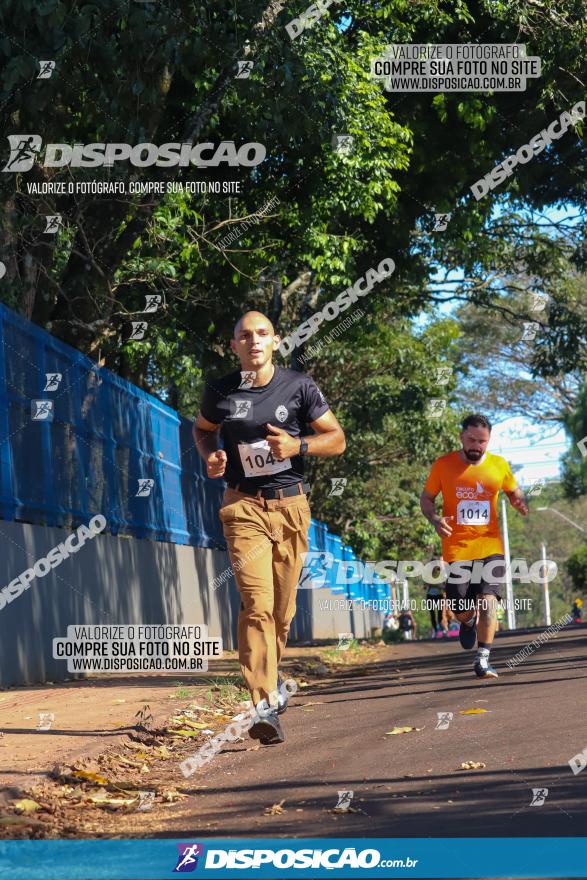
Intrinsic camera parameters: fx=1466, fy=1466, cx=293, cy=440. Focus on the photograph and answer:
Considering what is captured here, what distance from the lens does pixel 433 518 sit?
11.1 m

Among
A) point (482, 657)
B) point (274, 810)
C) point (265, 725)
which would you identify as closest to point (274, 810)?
point (274, 810)

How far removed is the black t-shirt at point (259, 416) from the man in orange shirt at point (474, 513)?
12.1ft

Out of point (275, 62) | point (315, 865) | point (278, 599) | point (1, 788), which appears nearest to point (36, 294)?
point (275, 62)

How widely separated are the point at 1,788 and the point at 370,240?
16.6 meters

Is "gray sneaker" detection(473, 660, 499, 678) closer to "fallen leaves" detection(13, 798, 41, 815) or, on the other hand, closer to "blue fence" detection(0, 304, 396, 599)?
"blue fence" detection(0, 304, 396, 599)

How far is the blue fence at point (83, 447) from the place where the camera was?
1115cm

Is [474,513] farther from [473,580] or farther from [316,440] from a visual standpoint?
[316,440]

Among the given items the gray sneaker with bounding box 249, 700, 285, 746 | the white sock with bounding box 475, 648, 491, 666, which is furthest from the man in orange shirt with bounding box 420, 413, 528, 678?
the gray sneaker with bounding box 249, 700, 285, 746

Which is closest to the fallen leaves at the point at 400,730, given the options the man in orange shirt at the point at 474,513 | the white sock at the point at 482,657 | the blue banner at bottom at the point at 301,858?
the man in orange shirt at the point at 474,513

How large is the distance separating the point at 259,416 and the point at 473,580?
441cm

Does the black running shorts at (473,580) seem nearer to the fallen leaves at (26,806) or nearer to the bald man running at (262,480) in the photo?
the bald man running at (262,480)

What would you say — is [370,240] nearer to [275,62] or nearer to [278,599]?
[275,62]

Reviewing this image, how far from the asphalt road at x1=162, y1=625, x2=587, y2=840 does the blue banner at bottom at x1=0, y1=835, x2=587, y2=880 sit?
0.19 metres

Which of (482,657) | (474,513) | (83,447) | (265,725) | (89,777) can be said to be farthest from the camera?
(83,447)
